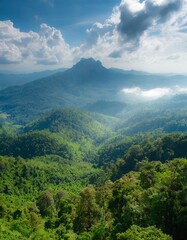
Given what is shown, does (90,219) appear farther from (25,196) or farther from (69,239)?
(25,196)

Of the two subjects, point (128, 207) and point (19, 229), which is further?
point (19, 229)

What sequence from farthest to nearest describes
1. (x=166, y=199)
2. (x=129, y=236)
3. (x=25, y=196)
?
(x=25, y=196) < (x=166, y=199) < (x=129, y=236)

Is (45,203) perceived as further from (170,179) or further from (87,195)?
(170,179)

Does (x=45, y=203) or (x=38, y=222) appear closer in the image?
(x=38, y=222)

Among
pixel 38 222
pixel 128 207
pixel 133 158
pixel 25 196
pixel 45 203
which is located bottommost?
pixel 25 196

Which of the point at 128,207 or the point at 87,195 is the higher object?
the point at 128,207

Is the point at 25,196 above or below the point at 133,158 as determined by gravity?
below

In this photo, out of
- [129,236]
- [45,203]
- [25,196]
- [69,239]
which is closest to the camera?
[129,236]

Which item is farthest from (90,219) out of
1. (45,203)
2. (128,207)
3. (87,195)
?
(45,203)

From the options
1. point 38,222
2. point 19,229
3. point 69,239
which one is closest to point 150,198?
point 69,239
